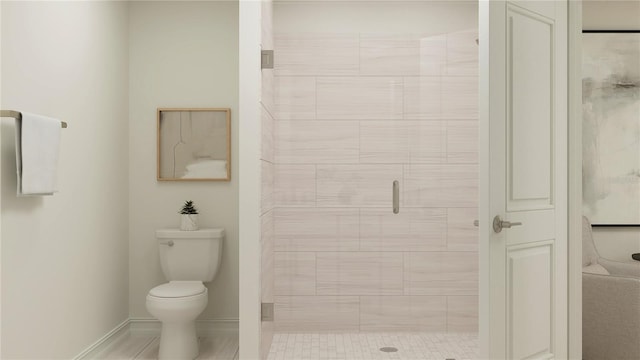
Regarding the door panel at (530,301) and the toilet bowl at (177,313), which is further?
the toilet bowl at (177,313)

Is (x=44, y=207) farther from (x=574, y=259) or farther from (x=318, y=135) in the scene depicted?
(x=574, y=259)

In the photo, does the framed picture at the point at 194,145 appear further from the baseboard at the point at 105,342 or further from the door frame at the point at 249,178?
the baseboard at the point at 105,342

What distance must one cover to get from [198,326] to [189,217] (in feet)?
2.73

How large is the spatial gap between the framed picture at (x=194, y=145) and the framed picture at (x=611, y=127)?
107 inches

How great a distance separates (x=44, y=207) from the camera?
8.92 ft

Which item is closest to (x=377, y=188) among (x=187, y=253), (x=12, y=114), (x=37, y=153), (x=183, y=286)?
(x=187, y=253)

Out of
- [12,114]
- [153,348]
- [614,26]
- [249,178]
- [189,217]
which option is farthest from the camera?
[614,26]

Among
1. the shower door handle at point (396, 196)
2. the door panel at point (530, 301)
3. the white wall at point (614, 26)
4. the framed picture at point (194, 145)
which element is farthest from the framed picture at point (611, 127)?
the framed picture at point (194, 145)

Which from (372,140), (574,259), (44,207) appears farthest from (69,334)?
(574,259)

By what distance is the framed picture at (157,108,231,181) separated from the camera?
151 inches

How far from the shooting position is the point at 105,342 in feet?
11.3

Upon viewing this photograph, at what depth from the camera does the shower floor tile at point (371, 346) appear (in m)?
3.44

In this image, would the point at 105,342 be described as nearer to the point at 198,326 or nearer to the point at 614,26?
the point at 198,326

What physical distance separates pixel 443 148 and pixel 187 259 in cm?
204
